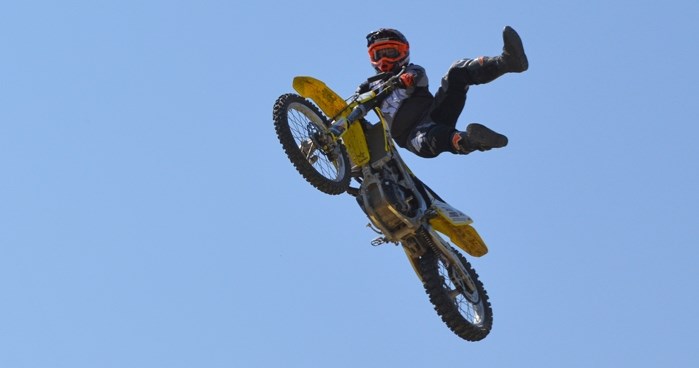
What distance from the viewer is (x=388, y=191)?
15945 millimetres

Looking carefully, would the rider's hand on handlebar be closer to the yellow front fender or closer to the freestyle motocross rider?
the freestyle motocross rider

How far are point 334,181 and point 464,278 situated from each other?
7.22 feet

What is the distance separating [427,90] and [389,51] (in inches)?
23.3

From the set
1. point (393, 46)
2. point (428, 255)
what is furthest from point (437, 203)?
point (393, 46)

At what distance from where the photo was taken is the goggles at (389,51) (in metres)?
16.5

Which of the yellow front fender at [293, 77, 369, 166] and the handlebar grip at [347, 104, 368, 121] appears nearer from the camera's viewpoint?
the handlebar grip at [347, 104, 368, 121]

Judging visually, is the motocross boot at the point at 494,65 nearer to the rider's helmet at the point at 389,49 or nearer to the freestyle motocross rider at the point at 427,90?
the freestyle motocross rider at the point at 427,90

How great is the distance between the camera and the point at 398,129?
16.4 m

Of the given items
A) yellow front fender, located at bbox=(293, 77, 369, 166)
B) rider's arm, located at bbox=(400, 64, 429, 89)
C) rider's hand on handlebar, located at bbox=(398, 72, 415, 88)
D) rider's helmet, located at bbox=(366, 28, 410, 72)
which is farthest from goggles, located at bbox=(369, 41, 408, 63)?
yellow front fender, located at bbox=(293, 77, 369, 166)

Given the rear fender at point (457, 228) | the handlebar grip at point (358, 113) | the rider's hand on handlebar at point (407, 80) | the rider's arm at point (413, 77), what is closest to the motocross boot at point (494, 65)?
the rider's arm at point (413, 77)

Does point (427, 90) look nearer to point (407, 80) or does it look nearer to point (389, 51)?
point (407, 80)

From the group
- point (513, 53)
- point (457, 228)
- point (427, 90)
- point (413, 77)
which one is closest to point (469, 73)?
point (427, 90)

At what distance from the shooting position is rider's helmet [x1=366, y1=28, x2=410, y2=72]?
1652 cm

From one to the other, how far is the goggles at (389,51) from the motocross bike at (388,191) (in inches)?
8.4
